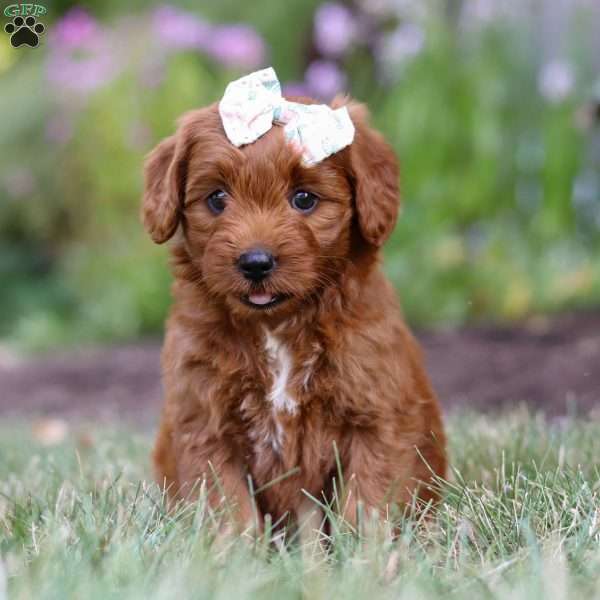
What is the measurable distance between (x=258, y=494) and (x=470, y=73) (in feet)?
21.3

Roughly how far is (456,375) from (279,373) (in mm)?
3916

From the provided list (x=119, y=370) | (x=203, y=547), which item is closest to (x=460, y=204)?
(x=119, y=370)

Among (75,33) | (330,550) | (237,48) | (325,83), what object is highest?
(75,33)

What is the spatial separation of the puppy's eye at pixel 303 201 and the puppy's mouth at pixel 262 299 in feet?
0.97

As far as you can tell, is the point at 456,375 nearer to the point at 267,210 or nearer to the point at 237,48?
the point at 267,210

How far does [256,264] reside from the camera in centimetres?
335

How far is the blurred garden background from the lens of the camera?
889 centimetres

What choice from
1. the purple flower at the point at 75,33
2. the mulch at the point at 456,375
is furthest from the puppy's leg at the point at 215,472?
the purple flower at the point at 75,33

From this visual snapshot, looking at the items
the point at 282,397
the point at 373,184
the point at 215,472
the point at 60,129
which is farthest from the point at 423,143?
the point at 215,472

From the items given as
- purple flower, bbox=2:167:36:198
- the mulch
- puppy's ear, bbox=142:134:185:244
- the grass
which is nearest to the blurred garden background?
the mulch

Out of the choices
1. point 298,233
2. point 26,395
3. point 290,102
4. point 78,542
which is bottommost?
point 26,395

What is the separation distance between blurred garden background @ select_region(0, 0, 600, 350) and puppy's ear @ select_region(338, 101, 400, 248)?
4.55 m

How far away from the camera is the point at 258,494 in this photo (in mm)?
3623

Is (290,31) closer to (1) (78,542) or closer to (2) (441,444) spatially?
(2) (441,444)
